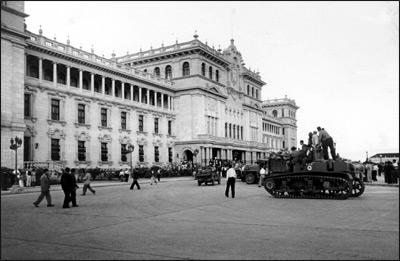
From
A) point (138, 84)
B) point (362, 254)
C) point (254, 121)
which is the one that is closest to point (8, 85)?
point (138, 84)

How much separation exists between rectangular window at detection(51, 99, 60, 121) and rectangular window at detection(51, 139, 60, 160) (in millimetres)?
2202

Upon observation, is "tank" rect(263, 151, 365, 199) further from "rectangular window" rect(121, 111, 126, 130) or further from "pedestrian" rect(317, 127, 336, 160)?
"rectangular window" rect(121, 111, 126, 130)

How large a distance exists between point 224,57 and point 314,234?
5915cm

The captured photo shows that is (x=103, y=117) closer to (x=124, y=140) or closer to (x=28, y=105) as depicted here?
(x=124, y=140)

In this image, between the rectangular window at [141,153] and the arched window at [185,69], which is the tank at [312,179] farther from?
the arched window at [185,69]

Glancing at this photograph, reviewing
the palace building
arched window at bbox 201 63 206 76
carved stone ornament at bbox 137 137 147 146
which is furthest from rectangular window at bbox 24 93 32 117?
arched window at bbox 201 63 206 76

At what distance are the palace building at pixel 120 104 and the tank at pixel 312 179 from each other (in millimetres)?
19430

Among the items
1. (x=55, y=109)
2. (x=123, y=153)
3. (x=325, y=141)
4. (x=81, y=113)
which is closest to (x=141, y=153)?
(x=123, y=153)

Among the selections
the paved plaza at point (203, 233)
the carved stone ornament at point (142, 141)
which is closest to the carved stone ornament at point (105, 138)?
the carved stone ornament at point (142, 141)

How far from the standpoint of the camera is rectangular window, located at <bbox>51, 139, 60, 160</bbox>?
37344mm

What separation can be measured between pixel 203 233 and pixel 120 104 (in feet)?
127

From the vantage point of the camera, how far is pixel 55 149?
37.7 m

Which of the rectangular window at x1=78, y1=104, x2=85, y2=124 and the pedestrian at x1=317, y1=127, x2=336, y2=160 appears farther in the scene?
the rectangular window at x1=78, y1=104, x2=85, y2=124

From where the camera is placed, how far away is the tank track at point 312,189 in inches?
658
